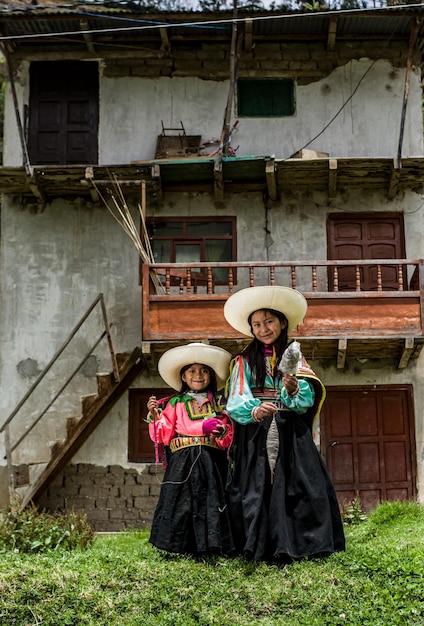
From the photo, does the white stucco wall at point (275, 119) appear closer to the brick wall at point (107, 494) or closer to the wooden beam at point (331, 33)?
the wooden beam at point (331, 33)

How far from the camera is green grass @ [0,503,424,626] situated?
629 cm

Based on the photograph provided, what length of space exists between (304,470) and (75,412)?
283 inches

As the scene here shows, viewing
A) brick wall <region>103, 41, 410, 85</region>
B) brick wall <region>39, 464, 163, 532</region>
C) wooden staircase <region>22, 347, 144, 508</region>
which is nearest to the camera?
wooden staircase <region>22, 347, 144, 508</region>

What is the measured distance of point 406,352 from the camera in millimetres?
Answer: 12922

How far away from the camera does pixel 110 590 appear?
6.69m

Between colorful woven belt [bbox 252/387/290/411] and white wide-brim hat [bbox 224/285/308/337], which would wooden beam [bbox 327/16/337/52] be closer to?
white wide-brim hat [bbox 224/285/308/337]

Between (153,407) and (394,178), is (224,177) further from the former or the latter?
(153,407)

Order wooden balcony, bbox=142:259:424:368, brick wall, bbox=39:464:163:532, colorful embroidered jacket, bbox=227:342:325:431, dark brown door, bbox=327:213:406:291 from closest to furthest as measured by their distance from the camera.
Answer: colorful embroidered jacket, bbox=227:342:325:431 → wooden balcony, bbox=142:259:424:368 → brick wall, bbox=39:464:163:532 → dark brown door, bbox=327:213:406:291

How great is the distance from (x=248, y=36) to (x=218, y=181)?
2488 mm

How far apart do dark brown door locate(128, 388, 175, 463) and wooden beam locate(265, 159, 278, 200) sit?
11.6 feet

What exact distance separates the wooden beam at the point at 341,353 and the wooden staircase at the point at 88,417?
299cm

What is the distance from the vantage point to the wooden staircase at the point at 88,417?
1264cm

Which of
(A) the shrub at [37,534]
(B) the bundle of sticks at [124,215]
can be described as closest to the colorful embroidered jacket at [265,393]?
(A) the shrub at [37,534]

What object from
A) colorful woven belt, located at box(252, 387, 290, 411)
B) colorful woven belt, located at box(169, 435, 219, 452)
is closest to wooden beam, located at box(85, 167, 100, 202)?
colorful woven belt, located at box(169, 435, 219, 452)
